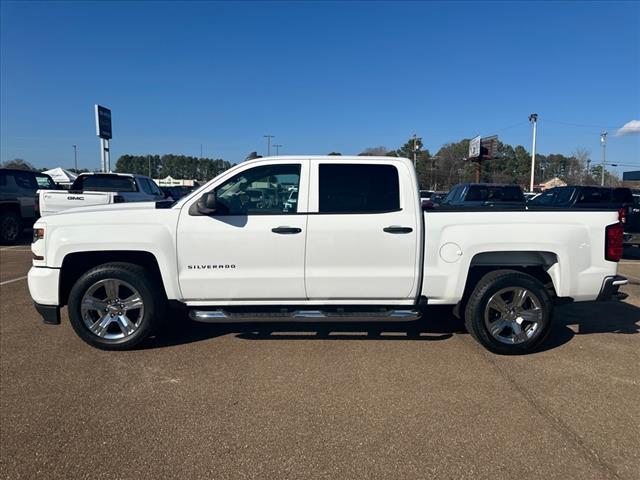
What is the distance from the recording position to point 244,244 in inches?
Answer: 169

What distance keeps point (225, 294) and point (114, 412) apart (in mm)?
1417

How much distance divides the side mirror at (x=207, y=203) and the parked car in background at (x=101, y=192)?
7016 millimetres

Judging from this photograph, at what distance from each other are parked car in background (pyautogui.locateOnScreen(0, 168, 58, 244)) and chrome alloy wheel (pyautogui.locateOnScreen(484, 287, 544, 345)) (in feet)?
38.3

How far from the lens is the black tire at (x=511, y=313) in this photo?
440 centimetres

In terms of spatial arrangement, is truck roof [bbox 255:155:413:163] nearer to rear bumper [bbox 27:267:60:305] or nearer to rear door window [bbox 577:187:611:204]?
rear bumper [bbox 27:267:60:305]

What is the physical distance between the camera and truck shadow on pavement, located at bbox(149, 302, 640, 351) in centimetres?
486

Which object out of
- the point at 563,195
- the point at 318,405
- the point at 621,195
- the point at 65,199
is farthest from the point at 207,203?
the point at 621,195

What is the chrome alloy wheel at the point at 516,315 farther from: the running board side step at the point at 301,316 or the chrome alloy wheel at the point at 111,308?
the chrome alloy wheel at the point at 111,308

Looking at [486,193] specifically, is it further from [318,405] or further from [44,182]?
[44,182]

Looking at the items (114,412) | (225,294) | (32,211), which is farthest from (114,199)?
(114,412)

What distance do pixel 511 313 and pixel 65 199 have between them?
9.82m

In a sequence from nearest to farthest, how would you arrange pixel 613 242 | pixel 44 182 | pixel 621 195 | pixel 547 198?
pixel 613 242, pixel 621 195, pixel 547 198, pixel 44 182

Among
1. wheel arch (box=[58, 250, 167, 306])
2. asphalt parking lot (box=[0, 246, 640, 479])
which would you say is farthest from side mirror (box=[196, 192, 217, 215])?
asphalt parking lot (box=[0, 246, 640, 479])

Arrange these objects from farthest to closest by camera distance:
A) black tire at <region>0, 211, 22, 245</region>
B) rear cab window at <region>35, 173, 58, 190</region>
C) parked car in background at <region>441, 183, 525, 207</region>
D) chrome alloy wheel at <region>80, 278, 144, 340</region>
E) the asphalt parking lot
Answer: parked car in background at <region>441, 183, 525, 207</region> → rear cab window at <region>35, 173, 58, 190</region> → black tire at <region>0, 211, 22, 245</region> → chrome alloy wheel at <region>80, 278, 144, 340</region> → the asphalt parking lot
